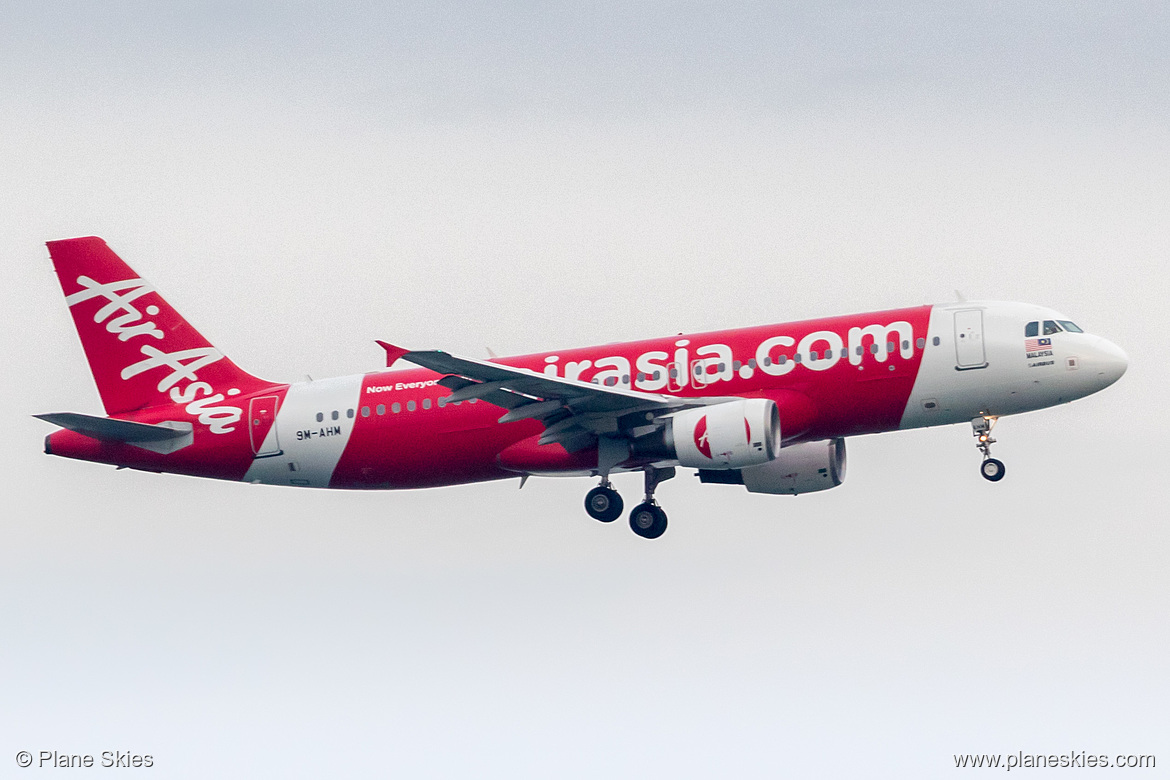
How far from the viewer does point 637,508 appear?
45906 mm

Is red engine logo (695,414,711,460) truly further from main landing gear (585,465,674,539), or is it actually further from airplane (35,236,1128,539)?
main landing gear (585,465,674,539)

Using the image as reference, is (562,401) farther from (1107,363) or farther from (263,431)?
(1107,363)

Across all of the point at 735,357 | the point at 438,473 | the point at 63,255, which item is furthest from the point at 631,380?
the point at 63,255

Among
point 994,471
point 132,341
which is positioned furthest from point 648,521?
point 132,341

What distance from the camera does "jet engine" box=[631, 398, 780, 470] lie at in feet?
136

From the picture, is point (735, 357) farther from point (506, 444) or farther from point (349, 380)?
point (349, 380)

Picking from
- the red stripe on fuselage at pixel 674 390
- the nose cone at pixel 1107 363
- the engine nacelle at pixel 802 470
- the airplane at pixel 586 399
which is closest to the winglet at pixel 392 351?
the airplane at pixel 586 399

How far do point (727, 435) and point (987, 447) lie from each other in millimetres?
7273

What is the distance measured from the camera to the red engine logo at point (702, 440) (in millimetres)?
41844

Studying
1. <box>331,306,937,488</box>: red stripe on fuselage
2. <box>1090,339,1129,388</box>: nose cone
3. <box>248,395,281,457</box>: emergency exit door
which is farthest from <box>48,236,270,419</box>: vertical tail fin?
<box>1090,339,1129,388</box>: nose cone

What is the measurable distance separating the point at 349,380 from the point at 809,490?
1379cm

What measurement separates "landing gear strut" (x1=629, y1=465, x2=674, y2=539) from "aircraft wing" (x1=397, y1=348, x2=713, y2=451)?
8.45ft

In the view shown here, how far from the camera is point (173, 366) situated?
158 feet

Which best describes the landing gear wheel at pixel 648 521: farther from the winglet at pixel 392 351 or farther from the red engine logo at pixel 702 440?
the winglet at pixel 392 351
